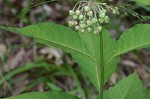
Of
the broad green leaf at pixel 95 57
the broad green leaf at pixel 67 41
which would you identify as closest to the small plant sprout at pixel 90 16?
the broad green leaf at pixel 67 41

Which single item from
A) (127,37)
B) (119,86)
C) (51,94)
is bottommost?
(119,86)

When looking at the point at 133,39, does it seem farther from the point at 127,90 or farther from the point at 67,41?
the point at 127,90

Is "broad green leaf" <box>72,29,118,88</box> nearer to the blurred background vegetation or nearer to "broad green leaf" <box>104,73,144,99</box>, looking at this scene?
"broad green leaf" <box>104,73,144,99</box>

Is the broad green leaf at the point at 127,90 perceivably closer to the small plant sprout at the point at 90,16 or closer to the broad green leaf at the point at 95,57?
the broad green leaf at the point at 95,57

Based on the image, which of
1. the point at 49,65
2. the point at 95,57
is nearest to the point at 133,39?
the point at 95,57

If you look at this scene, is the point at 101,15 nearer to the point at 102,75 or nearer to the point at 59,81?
the point at 102,75

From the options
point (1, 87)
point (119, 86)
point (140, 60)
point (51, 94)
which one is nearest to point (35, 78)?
point (1, 87)
